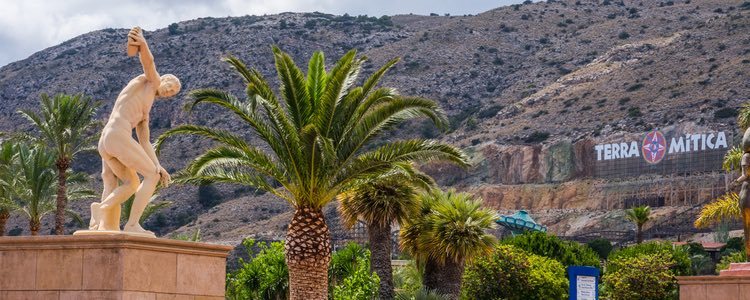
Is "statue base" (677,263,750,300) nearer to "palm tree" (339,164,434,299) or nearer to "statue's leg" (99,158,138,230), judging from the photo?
"statue's leg" (99,158,138,230)

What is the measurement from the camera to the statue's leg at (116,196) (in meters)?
20.6

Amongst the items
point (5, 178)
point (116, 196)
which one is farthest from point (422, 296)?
point (116, 196)

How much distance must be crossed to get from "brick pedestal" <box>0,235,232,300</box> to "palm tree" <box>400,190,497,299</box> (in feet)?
67.9

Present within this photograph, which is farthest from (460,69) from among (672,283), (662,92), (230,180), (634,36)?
(230,180)

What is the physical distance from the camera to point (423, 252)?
140 ft

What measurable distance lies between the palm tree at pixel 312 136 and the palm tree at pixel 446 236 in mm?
10162

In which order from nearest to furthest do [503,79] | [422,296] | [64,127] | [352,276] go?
1. [422,296]
2. [64,127]
3. [352,276]
4. [503,79]

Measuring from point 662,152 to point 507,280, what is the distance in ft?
212

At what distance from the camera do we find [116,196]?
67.7 ft

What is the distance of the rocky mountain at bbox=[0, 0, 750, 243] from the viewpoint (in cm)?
12025

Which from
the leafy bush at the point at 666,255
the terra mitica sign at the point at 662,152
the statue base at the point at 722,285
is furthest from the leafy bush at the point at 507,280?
the terra mitica sign at the point at 662,152

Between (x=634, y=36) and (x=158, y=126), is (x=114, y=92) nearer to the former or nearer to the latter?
(x=158, y=126)

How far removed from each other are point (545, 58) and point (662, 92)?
28.9 metres

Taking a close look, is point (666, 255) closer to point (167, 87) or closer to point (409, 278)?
point (409, 278)
